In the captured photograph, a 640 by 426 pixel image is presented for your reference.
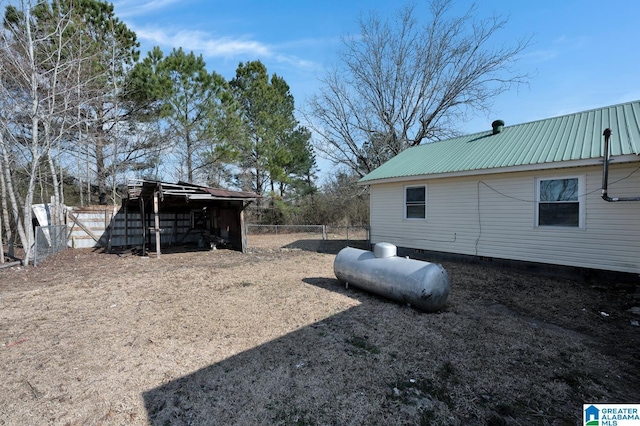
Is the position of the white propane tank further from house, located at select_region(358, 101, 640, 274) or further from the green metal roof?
the green metal roof

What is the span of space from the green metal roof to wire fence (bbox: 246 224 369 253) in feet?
12.0

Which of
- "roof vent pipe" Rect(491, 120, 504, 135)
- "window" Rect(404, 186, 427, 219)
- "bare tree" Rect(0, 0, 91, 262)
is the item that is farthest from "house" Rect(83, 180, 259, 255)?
"roof vent pipe" Rect(491, 120, 504, 135)

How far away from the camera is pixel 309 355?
326 centimetres

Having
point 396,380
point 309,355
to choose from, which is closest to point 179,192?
point 309,355

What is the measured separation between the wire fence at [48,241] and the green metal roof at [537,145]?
1031cm

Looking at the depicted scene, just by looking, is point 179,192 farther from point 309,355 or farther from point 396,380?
point 396,380

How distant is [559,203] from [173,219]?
14643 millimetres

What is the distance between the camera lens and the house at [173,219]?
33.1 ft

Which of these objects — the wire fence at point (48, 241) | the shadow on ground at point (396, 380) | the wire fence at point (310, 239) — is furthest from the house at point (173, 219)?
the shadow on ground at point (396, 380)

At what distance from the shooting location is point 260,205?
20.5 metres

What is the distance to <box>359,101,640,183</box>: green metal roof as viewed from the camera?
20.3 feet

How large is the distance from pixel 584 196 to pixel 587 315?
3012mm

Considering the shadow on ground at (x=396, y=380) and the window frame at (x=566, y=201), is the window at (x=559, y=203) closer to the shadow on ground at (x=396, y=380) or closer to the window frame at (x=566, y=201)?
the window frame at (x=566, y=201)

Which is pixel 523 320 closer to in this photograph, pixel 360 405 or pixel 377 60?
pixel 360 405
